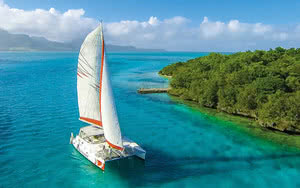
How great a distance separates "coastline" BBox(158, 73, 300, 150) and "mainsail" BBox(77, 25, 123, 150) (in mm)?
23807

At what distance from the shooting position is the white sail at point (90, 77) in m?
24.4

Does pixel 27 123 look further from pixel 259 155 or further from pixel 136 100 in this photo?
pixel 259 155

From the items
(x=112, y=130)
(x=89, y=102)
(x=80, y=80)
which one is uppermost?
(x=80, y=80)

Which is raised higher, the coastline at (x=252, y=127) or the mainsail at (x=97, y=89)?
the mainsail at (x=97, y=89)

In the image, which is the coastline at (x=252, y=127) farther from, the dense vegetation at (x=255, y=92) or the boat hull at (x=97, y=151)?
the boat hull at (x=97, y=151)

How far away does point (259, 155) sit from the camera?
2908cm

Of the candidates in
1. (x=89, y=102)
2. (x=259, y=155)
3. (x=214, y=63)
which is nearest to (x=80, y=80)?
(x=89, y=102)

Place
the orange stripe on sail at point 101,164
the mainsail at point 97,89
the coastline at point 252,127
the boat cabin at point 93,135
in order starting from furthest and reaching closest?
the coastline at point 252,127 < the boat cabin at point 93,135 < the mainsail at point 97,89 < the orange stripe on sail at point 101,164

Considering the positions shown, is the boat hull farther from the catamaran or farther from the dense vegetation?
the dense vegetation

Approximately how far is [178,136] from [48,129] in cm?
2029

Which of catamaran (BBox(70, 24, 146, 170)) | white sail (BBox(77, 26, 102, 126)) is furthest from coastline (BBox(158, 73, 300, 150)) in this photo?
white sail (BBox(77, 26, 102, 126))

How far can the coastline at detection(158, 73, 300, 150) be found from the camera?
3325 cm

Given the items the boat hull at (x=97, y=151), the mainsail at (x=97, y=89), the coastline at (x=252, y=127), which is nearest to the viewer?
the mainsail at (x=97, y=89)

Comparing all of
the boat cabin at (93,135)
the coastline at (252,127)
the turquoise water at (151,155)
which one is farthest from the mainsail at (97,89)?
the coastline at (252,127)
